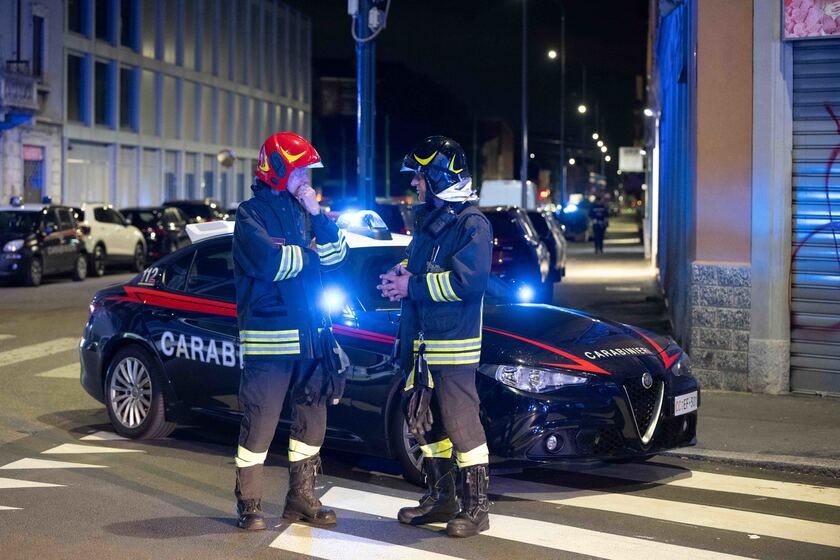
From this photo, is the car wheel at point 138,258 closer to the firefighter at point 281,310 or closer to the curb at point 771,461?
the curb at point 771,461

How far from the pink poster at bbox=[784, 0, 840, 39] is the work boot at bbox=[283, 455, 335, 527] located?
257 inches

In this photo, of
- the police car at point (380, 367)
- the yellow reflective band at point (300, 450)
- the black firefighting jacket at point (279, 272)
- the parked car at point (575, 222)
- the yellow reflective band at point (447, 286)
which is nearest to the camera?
the yellow reflective band at point (447, 286)

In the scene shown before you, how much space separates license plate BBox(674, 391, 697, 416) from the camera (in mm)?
7848

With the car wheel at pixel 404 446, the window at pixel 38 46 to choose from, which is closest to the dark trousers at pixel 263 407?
the car wheel at pixel 404 446

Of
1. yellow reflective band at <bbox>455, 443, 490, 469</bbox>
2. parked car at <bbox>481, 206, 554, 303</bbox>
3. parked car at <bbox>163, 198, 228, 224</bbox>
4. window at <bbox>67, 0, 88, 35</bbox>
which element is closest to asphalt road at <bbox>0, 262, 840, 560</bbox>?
yellow reflective band at <bbox>455, 443, 490, 469</bbox>

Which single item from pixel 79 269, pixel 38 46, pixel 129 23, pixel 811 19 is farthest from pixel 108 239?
pixel 129 23

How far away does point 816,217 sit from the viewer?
446 inches

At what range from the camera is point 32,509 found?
7.07 m

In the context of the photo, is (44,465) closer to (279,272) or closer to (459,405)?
(279,272)

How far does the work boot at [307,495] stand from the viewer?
22.0 ft

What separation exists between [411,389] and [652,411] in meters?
1.83

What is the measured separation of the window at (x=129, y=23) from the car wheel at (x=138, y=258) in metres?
19.9

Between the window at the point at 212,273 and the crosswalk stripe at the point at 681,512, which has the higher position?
the window at the point at 212,273

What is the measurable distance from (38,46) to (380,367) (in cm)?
3832
